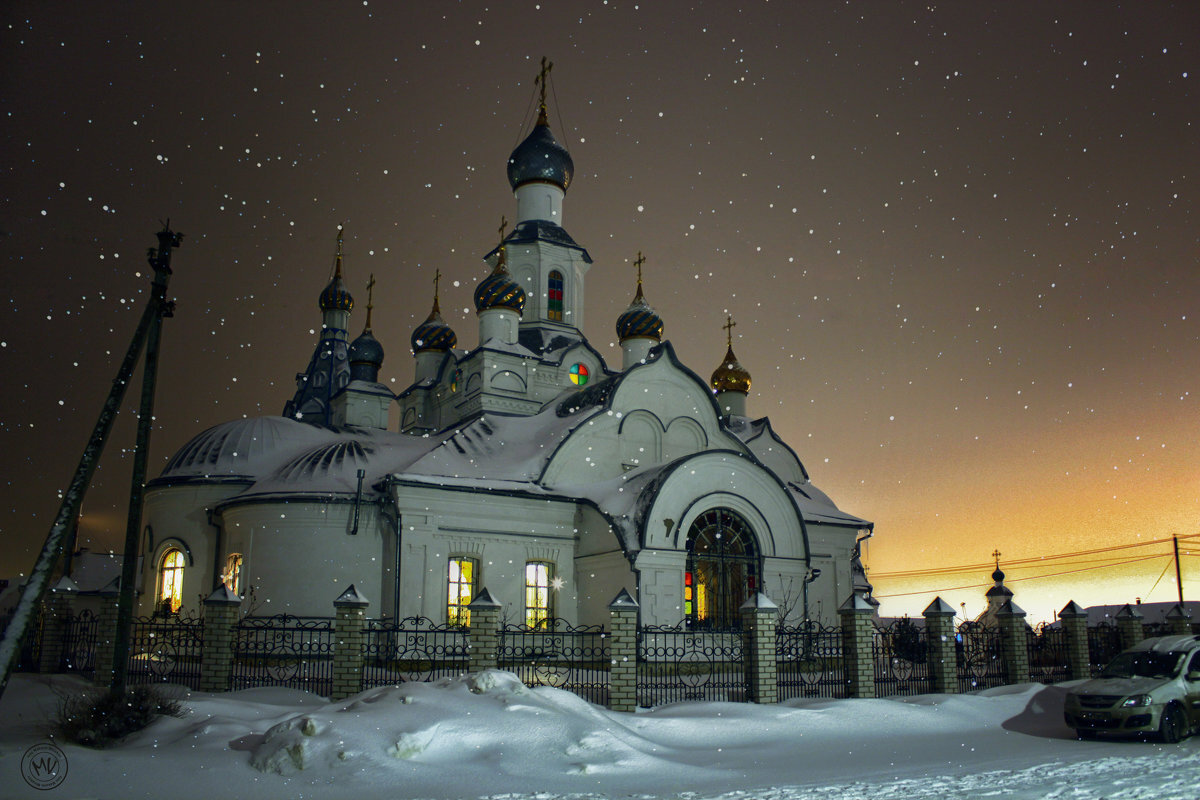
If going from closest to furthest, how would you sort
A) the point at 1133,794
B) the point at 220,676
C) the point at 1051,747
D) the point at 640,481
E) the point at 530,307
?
the point at 1133,794 → the point at 1051,747 → the point at 220,676 → the point at 640,481 → the point at 530,307

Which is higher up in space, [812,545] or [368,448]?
[368,448]

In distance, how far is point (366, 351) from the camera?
2834cm

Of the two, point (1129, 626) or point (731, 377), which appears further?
point (731, 377)

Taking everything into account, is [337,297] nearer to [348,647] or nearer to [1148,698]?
[348,647]

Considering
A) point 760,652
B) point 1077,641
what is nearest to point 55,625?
point 760,652

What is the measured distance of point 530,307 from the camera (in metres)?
28.2


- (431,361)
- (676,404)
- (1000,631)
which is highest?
(431,361)

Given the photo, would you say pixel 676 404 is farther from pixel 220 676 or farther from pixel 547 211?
pixel 220 676

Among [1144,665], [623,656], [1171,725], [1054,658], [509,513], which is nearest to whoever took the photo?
[1171,725]

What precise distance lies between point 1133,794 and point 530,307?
2290cm

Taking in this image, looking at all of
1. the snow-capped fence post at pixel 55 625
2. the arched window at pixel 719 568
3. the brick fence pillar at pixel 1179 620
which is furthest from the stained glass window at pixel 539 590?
the brick fence pillar at pixel 1179 620

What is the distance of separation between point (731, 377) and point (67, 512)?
24043 millimetres

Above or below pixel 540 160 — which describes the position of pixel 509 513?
below

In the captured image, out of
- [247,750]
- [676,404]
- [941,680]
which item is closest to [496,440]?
[676,404]
